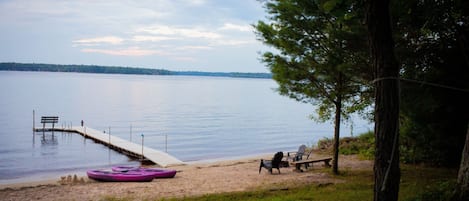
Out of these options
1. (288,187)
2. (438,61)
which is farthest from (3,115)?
(438,61)

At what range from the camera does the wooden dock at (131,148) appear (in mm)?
25438

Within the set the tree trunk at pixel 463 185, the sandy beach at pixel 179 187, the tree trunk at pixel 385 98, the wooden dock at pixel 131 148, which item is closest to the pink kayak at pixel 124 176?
the sandy beach at pixel 179 187

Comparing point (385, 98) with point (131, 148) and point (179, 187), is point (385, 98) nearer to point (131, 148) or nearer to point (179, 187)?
point (179, 187)

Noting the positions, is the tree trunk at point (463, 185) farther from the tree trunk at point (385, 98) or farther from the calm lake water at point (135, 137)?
the calm lake water at point (135, 137)

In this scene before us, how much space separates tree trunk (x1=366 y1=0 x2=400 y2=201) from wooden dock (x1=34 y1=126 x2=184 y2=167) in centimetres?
1934

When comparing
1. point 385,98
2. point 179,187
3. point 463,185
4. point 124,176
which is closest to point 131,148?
point 124,176

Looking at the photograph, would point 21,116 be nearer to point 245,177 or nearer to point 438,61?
point 245,177

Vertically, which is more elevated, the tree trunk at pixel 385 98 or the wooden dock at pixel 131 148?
the tree trunk at pixel 385 98

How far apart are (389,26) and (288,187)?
833cm

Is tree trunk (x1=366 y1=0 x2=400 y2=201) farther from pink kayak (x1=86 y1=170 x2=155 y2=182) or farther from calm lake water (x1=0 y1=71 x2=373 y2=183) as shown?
pink kayak (x1=86 y1=170 x2=155 y2=182)

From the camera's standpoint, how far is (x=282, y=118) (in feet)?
202

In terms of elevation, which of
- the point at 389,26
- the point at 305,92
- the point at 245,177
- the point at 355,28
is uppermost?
the point at 355,28

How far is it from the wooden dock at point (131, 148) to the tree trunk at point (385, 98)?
19.3m

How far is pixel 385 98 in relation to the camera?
5.64 meters
